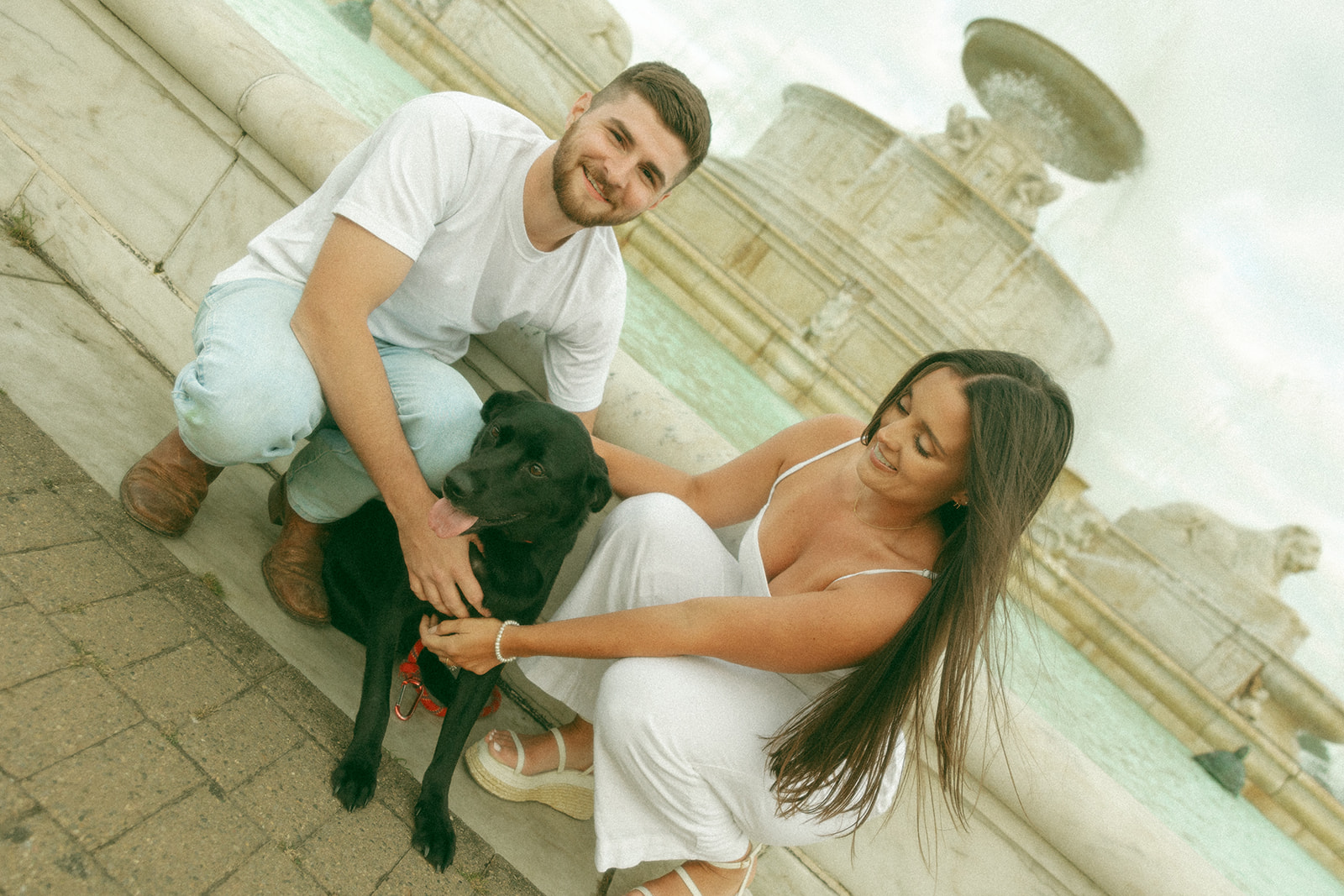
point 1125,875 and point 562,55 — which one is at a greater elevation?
point 562,55

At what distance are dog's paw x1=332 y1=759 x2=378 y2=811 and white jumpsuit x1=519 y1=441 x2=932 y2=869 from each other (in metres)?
0.57

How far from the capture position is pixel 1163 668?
893 centimetres

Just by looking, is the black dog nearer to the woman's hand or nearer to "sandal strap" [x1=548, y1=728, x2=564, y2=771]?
the woman's hand

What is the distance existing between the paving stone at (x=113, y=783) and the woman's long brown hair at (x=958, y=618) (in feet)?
4.37

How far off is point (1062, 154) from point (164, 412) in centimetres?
1447

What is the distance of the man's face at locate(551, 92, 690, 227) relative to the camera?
212cm

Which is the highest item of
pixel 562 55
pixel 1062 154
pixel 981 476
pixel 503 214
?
pixel 1062 154

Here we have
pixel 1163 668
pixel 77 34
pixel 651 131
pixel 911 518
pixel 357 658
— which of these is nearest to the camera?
pixel 911 518

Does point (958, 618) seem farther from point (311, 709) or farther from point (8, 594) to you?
point (8, 594)

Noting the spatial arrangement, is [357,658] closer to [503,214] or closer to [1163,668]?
[503,214]

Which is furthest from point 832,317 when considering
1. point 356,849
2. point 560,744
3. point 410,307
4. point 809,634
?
point 356,849

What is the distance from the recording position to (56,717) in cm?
155

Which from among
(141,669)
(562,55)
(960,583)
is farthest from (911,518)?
(562,55)

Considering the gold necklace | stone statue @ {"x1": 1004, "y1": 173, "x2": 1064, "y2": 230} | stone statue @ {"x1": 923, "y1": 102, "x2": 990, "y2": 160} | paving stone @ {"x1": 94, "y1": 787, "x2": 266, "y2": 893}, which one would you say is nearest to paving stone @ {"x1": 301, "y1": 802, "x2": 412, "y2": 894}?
paving stone @ {"x1": 94, "y1": 787, "x2": 266, "y2": 893}
